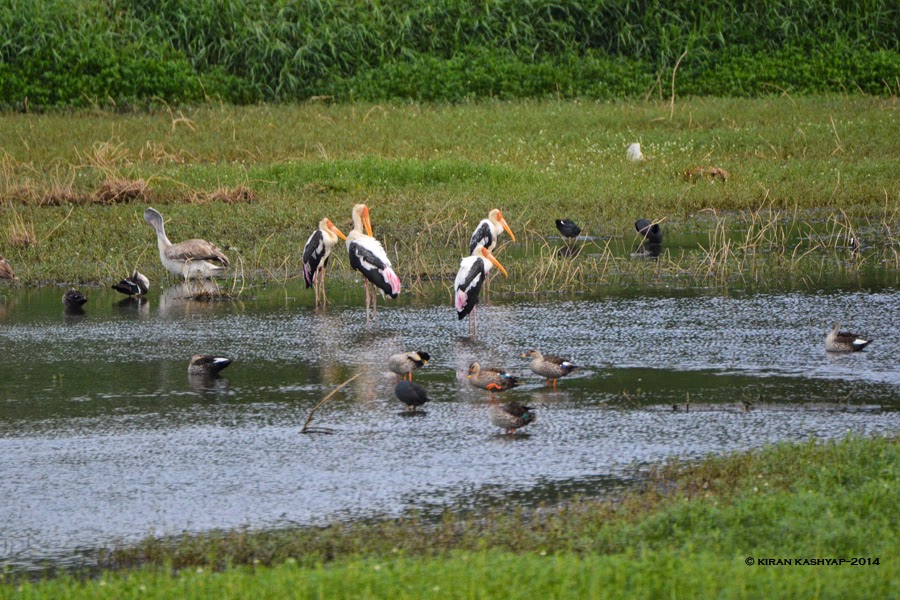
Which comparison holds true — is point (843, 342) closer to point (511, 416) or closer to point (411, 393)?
point (511, 416)

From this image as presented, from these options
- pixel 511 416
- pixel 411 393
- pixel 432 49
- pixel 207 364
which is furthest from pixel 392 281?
pixel 432 49

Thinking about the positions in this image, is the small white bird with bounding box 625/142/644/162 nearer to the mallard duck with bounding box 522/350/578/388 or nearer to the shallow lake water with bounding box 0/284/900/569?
the shallow lake water with bounding box 0/284/900/569

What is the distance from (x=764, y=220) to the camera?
63.6ft

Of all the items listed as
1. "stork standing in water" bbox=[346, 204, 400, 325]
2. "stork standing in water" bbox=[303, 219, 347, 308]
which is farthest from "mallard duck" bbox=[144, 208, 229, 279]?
"stork standing in water" bbox=[346, 204, 400, 325]

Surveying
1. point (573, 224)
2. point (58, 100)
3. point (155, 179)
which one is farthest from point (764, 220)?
point (58, 100)

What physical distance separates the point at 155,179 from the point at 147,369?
11107 mm

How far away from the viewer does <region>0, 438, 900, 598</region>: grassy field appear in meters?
5.80

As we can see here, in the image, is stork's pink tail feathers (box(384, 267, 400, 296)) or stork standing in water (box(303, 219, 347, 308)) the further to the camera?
A: stork standing in water (box(303, 219, 347, 308))

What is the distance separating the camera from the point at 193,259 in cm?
1579

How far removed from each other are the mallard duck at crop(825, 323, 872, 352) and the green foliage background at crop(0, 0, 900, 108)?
65.2 ft

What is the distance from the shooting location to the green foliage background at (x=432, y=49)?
30.8 metres

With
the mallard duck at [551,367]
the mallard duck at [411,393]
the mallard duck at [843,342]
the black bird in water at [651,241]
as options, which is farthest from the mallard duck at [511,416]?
the black bird in water at [651,241]

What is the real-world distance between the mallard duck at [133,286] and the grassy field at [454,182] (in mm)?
1162

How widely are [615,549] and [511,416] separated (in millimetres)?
2549
